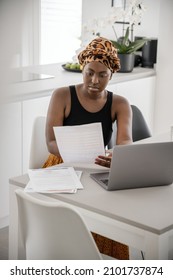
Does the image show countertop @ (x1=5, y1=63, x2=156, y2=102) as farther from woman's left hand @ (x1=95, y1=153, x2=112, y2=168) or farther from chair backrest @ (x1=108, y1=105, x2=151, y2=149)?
woman's left hand @ (x1=95, y1=153, x2=112, y2=168)

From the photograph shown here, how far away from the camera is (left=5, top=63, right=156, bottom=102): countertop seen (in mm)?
2732

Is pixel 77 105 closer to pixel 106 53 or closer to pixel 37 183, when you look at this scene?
pixel 106 53

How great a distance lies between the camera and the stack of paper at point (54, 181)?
1.71 metres

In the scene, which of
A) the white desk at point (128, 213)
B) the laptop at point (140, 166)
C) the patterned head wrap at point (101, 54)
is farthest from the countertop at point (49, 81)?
the laptop at point (140, 166)

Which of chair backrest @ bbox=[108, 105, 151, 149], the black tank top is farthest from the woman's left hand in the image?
chair backrest @ bbox=[108, 105, 151, 149]

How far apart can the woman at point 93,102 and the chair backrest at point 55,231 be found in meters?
0.70

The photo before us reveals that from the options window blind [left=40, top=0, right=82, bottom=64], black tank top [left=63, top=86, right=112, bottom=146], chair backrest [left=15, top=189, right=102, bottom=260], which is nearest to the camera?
chair backrest [left=15, top=189, right=102, bottom=260]

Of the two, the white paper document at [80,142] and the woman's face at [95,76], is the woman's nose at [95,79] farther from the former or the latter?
the white paper document at [80,142]

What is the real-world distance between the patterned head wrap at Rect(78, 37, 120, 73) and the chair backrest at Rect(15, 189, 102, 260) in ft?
2.90

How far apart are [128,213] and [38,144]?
0.87 meters

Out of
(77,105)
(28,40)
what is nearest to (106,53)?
(77,105)

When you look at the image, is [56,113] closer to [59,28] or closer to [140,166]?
[140,166]

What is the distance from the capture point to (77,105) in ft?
7.39

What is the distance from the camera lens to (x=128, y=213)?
1543mm
